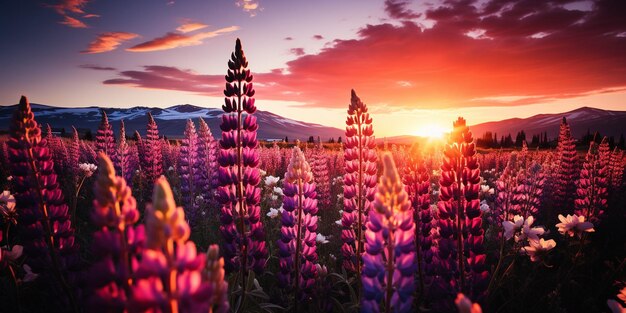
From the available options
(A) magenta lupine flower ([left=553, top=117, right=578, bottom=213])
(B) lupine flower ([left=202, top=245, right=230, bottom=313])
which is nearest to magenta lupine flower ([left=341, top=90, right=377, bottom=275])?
(B) lupine flower ([left=202, top=245, right=230, bottom=313])

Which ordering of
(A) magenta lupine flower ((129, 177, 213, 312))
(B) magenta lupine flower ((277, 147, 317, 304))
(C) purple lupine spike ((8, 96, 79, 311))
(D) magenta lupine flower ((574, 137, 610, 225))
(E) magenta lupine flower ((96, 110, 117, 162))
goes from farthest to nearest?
(E) magenta lupine flower ((96, 110, 117, 162)), (D) magenta lupine flower ((574, 137, 610, 225)), (B) magenta lupine flower ((277, 147, 317, 304)), (C) purple lupine spike ((8, 96, 79, 311)), (A) magenta lupine flower ((129, 177, 213, 312))

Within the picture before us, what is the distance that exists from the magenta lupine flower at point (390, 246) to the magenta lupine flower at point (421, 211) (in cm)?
152

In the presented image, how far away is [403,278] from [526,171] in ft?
19.5

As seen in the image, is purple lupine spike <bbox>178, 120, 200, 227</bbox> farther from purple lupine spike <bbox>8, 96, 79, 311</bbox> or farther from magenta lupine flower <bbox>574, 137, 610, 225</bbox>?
magenta lupine flower <bbox>574, 137, 610, 225</bbox>

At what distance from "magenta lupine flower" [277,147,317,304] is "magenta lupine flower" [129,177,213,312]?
7.27 feet

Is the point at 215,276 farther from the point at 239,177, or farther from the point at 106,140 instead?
the point at 106,140

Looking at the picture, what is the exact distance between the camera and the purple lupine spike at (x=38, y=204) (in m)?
2.71

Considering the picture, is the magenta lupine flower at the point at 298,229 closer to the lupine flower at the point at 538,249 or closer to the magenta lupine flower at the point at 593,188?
the lupine flower at the point at 538,249

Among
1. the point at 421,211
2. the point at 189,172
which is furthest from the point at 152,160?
the point at 421,211

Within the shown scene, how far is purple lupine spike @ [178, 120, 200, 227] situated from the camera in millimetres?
7383

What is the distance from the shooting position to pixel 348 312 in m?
3.39

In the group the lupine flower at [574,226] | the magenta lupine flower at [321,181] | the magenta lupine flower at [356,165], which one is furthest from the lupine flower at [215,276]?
the magenta lupine flower at [321,181]

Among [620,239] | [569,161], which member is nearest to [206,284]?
[620,239]

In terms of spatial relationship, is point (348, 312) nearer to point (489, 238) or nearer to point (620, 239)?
point (489, 238)
